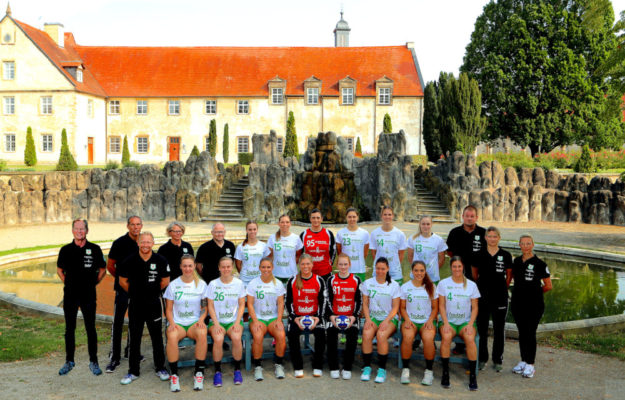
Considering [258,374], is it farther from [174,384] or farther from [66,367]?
[66,367]

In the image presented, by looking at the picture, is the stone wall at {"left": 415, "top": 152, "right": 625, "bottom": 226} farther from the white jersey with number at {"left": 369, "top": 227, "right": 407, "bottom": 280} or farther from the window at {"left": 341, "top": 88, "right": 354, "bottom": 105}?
the window at {"left": 341, "top": 88, "right": 354, "bottom": 105}

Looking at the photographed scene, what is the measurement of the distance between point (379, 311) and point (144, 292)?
2.90 metres

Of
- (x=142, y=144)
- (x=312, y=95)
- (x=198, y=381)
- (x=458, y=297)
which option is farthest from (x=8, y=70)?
(x=458, y=297)

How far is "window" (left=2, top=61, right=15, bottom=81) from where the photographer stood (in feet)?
140

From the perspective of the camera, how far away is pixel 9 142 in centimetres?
4369

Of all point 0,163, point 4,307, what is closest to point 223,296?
point 4,307

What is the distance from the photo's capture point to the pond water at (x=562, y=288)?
414 inches

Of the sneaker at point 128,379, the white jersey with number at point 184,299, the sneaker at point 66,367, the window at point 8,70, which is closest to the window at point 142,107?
the window at point 8,70

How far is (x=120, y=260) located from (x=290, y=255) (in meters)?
2.39

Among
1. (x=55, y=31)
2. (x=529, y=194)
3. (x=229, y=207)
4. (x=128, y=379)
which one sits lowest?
(x=128, y=379)

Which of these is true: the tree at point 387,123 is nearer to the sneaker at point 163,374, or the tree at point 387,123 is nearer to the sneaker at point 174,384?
the sneaker at point 163,374

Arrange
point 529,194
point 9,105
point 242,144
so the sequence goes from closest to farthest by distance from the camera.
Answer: point 529,194 < point 9,105 < point 242,144

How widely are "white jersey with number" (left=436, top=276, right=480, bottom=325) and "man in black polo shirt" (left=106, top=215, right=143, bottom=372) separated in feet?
12.7

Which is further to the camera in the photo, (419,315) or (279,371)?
(419,315)
